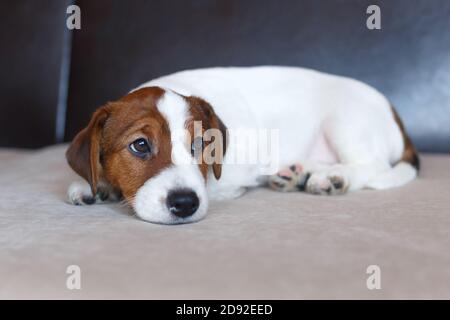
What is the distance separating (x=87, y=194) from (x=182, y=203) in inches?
22.1

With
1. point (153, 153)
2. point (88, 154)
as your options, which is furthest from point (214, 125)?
point (88, 154)

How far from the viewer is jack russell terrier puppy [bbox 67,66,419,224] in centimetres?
225

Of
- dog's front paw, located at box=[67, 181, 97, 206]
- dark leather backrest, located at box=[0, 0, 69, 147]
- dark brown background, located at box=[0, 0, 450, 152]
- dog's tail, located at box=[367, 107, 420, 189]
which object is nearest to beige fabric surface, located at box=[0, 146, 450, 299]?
dog's front paw, located at box=[67, 181, 97, 206]

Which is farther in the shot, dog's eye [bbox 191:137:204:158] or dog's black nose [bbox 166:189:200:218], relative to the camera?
dog's eye [bbox 191:137:204:158]

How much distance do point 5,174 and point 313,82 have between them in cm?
178

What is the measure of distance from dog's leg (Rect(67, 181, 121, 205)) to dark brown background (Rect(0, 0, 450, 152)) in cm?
159

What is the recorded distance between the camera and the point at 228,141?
2750mm

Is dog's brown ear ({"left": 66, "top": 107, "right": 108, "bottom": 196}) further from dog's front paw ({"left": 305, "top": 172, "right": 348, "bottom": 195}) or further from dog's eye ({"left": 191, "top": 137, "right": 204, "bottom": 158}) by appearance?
dog's front paw ({"left": 305, "top": 172, "right": 348, "bottom": 195})

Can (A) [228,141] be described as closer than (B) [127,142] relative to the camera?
No

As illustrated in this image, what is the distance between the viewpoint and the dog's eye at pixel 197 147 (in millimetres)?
2367

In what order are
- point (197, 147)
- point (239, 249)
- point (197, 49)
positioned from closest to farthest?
1. point (239, 249)
2. point (197, 147)
3. point (197, 49)

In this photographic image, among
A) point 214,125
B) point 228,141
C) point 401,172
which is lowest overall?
point 401,172

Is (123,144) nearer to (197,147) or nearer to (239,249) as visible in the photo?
(197,147)
